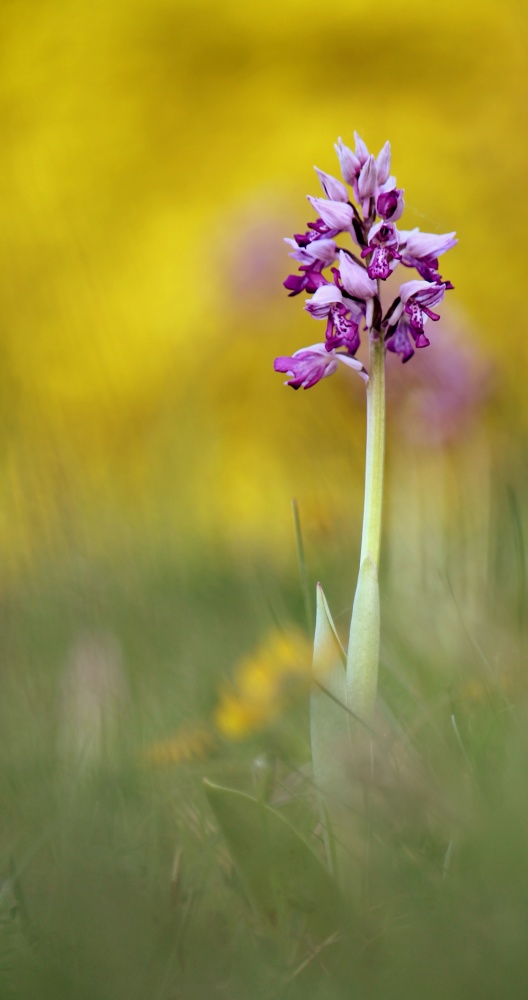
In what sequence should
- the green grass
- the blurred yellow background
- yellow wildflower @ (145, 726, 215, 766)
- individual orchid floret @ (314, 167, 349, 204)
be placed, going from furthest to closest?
the blurred yellow background → individual orchid floret @ (314, 167, 349, 204) → yellow wildflower @ (145, 726, 215, 766) → the green grass

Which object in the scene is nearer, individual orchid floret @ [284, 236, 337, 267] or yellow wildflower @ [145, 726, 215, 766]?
yellow wildflower @ [145, 726, 215, 766]

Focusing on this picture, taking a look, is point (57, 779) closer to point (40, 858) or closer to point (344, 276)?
point (40, 858)

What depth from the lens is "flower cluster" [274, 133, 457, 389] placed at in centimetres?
98

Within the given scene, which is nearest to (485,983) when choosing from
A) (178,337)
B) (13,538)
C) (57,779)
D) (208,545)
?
(57,779)

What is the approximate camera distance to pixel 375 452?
99cm

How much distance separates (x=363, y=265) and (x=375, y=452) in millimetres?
202

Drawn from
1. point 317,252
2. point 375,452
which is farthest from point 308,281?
point 375,452

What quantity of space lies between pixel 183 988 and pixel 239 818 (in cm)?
20

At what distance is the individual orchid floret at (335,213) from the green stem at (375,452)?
0.12 meters

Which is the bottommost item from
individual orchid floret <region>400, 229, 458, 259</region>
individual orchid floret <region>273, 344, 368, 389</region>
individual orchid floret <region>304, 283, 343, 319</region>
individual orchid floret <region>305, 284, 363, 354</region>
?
individual orchid floret <region>273, 344, 368, 389</region>

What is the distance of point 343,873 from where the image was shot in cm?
78

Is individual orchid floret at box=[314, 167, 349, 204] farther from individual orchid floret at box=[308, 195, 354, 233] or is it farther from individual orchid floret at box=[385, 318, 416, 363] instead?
individual orchid floret at box=[385, 318, 416, 363]

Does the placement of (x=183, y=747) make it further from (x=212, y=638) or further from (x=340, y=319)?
(x=340, y=319)

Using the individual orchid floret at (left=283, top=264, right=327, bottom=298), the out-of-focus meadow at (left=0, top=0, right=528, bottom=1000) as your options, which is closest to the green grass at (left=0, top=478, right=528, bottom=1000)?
the out-of-focus meadow at (left=0, top=0, right=528, bottom=1000)
